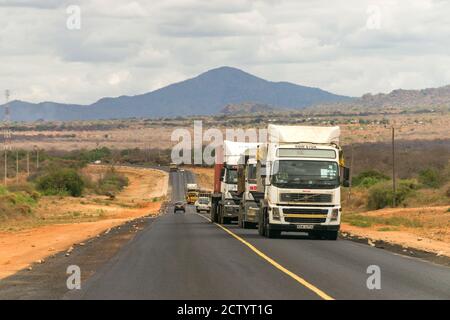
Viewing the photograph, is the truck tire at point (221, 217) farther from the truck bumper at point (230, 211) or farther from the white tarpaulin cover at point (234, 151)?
the white tarpaulin cover at point (234, 151)

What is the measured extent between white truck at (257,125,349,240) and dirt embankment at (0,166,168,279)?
23.4 ft

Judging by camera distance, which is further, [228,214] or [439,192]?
[439,192]

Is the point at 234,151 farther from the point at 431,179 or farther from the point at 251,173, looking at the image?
the point at 431,179

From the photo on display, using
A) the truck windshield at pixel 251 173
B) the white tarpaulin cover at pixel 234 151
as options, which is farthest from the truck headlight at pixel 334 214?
the white tarpaulin cover at pixel 234 151

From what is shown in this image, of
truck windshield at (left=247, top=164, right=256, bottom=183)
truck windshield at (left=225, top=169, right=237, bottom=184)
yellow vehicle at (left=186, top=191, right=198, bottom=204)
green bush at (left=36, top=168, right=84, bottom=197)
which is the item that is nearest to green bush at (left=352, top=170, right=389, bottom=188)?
yellow vehicle at (left=186, top=191, right=198, bottom=204)

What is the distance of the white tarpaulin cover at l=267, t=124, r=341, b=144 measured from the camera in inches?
1272

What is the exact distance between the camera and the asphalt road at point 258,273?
15953 millimetres

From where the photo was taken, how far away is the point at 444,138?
176 m

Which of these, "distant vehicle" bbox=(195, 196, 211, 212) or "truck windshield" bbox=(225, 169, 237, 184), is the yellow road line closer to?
"truck windshield" bbox=(225, 169, 237, 184)

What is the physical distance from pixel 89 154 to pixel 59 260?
6665 inches

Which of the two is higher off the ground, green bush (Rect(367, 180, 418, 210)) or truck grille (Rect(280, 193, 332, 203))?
truck grille (Rect(280, 193, 332, 203))

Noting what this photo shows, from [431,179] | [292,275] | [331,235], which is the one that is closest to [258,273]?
[292,275]
